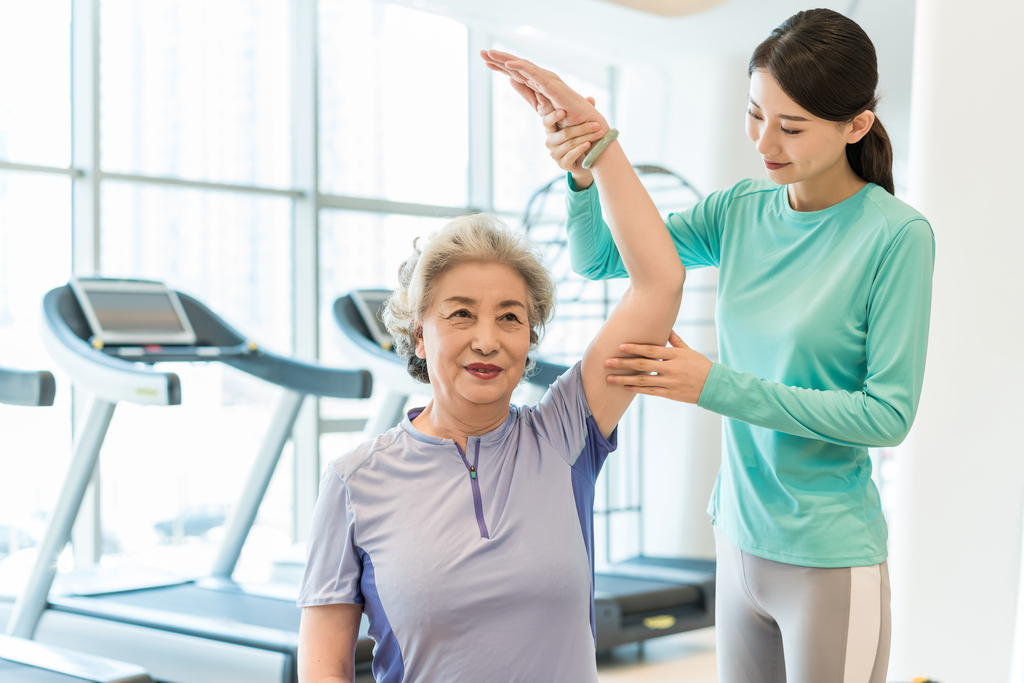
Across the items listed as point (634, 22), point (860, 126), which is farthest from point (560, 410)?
point (634, 22)

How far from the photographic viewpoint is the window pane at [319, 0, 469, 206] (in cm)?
512

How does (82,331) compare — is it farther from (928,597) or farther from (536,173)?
(536,173)

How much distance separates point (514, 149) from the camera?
604 centimetres

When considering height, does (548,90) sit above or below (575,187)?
above

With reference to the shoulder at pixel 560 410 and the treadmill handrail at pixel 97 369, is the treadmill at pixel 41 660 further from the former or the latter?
the shoulder at pixel 560 410

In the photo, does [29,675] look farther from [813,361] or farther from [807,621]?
[813,361]

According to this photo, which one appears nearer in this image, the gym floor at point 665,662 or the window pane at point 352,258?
the gym floor at point 665,662

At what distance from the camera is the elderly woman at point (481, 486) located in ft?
3.81

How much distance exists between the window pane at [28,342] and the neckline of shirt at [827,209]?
3.66m

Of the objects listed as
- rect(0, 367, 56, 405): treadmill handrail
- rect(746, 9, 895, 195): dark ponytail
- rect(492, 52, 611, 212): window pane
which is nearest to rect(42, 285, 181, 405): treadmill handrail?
rect(0, 367, 56, 405): treadmill handrail

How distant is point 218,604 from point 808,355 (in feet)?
8.57

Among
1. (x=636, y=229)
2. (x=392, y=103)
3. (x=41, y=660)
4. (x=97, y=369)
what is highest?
(x=392, y=103)

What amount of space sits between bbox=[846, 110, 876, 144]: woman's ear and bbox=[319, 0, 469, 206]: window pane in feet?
13.6

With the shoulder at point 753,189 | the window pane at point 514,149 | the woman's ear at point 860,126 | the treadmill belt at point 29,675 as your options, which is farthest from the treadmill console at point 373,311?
the woman's ear at point 860,126
